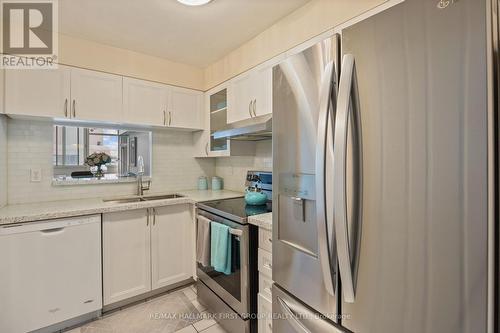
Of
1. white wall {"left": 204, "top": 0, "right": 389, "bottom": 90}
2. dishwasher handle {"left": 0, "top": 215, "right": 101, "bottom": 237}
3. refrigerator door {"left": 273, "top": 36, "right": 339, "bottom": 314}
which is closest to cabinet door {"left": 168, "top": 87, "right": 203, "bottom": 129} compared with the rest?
white wall {"left": 204, "top": 0, "right": 389, "bottom": 90}

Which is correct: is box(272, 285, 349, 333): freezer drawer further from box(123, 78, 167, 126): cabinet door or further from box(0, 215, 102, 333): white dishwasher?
box(123, 78, 167, 126): cabinet door

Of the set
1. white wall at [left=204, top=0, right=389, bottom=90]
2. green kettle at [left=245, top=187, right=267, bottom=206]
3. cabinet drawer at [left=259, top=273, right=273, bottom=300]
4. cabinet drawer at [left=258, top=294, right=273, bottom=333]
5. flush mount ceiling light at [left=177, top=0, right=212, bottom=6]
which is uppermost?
flush mount ceiling light at [left=177, top=0, right=212, bottom=6]

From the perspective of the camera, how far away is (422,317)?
702mm

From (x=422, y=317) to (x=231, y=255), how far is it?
1.21 m

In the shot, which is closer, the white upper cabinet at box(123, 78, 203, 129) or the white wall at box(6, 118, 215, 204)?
the white wall at box(6, 118, 215, 204)

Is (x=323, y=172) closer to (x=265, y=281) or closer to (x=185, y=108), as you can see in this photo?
(x=265, y=281)

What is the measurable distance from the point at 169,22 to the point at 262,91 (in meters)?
0.93

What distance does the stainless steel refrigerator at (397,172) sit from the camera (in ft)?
2.01

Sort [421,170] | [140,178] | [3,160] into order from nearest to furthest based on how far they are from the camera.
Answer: [421,170] < [3,160] < [140,178]

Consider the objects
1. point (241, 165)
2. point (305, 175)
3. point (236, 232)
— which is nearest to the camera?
point (305, 175)

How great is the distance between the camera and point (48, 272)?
5.74 ft

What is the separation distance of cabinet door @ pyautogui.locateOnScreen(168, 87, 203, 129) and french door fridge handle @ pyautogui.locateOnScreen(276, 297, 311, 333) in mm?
2113

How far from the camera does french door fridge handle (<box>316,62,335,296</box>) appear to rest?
887mm

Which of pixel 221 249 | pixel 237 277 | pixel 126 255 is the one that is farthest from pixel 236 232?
pixel 126 255
